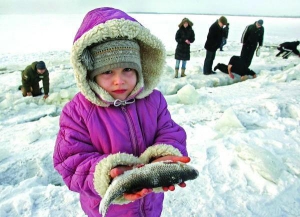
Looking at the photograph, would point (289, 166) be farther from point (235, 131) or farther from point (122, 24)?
point (122, 24)

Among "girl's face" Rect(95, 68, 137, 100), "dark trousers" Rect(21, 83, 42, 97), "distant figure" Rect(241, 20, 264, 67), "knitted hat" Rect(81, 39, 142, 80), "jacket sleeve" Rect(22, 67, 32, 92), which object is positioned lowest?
"dark trousers" Rect(21, 83, 42, 97)

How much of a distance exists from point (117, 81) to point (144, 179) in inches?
20.6

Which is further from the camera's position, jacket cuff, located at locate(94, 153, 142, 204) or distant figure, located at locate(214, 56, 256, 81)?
distant figure, located at locate(214, 56, 256, 81)

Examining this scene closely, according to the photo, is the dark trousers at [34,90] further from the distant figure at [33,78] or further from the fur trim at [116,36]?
the fur trim at [116,36]

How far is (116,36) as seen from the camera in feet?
4.12

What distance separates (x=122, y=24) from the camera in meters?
1.24

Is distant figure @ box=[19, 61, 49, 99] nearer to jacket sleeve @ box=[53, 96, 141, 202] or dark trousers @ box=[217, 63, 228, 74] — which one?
jacket sleeve @ box=[53, 96, 141, 202]

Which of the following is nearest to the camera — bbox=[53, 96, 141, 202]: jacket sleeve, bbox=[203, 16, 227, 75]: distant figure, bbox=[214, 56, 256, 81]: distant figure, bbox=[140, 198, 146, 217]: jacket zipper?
bbox=[53, 96, 141, 202]: jacket sleeve

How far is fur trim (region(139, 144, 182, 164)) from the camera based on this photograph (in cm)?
131

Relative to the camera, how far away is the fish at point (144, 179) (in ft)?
3.38

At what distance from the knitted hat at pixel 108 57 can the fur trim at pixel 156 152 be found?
455 mm

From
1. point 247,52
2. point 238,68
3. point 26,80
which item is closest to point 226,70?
point 238,68

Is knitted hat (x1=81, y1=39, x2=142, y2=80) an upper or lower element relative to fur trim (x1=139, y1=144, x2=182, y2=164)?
upper

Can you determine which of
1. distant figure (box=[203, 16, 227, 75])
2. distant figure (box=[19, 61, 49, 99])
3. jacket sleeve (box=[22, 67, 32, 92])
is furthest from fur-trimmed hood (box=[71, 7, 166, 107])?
distant figure (box=[203, 16, 227, 75])
